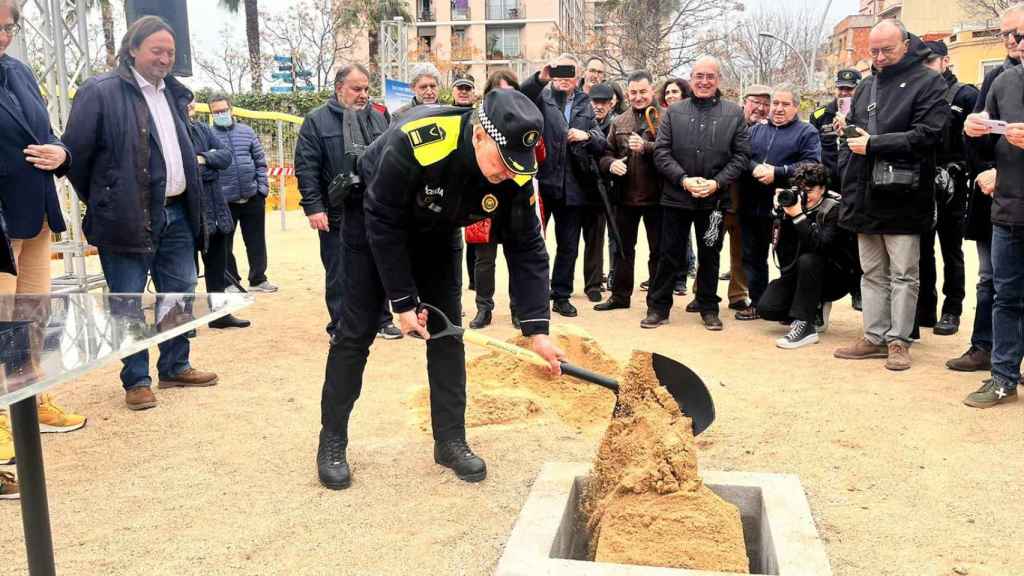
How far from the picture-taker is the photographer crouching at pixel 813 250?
603 centimetres

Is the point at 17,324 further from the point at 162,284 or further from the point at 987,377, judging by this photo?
the point at 987,377

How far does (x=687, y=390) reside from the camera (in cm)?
360

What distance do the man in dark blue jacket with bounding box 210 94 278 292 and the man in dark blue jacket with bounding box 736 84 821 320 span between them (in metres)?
4.62

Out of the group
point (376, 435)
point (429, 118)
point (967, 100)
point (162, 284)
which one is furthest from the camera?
point (967, 100)

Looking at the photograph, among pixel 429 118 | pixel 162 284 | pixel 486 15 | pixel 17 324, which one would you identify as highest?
pixel 486 15

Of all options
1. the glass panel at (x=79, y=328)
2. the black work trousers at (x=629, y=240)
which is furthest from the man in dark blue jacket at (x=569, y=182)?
the glass panel at (x=79, y=328)

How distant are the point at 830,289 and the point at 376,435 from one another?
148 inches

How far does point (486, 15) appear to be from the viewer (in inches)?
2286

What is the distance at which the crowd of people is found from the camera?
3.22 meters

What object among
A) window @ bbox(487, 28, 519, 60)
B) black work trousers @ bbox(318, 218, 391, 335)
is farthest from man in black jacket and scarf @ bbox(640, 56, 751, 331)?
window @ bbox(487, 28, 519, 60)

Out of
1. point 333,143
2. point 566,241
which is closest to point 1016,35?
point 566,241

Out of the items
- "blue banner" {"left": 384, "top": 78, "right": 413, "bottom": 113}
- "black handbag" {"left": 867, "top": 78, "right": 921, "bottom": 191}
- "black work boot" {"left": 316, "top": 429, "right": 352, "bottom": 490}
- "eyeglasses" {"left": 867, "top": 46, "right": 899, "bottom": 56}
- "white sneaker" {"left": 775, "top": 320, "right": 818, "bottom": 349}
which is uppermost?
"blue banner" {"left": 384, "top": 78, "right": 413, "bottom": 113}

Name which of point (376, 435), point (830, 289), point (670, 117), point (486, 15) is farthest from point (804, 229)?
point (486, 15)

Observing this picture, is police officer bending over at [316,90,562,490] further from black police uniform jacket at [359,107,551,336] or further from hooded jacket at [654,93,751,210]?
hooded jacket at [654,93,751,210]
